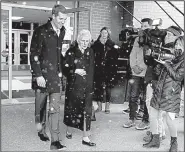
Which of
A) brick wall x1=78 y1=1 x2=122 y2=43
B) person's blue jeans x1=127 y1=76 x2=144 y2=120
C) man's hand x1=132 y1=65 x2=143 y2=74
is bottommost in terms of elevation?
person's blue jeans x1=127 y1=76 x2=144 y2=120

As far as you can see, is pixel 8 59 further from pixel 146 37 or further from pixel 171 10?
pixel 171 10

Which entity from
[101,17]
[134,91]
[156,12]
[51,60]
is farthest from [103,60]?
[156,12]

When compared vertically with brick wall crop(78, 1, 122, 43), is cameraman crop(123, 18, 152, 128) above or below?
below

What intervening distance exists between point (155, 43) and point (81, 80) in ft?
3.64

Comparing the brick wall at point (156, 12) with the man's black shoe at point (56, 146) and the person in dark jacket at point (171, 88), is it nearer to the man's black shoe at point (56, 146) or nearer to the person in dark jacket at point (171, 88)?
the person in dark jacket at point (171, 88)

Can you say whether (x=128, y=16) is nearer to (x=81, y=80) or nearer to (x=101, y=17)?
(x=101, y=17)

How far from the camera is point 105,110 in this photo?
5785 mm

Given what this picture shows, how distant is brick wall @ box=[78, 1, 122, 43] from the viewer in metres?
7.38

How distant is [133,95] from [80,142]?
1.28 meters

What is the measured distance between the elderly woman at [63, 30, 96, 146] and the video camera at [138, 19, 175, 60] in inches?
31.0

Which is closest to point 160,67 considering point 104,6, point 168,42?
point 168,42

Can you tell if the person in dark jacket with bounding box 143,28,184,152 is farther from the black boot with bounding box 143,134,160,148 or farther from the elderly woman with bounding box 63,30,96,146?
the elderly woman with bounding box 63,30,96,146

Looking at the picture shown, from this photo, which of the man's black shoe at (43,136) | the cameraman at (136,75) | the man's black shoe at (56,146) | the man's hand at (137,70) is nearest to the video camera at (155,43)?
the cameraman at (136,75)

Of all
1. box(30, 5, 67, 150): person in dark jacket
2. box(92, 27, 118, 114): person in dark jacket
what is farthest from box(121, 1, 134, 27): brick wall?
box(30, 5, 67, 150): person in dark jacket
